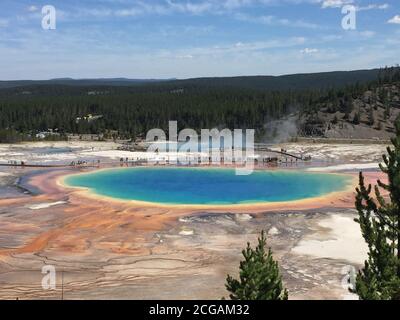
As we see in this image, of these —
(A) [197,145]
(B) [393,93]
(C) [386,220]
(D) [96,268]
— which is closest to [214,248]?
(D) [96,268]

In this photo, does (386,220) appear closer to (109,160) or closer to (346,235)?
(346,235)

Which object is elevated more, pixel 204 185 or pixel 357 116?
pixel 357 116

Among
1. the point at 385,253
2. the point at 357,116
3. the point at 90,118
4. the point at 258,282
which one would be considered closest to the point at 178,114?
the point at 90,118

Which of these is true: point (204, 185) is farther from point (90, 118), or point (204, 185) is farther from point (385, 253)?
point (90, 118)

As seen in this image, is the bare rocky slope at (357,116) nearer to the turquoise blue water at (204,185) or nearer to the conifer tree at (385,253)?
the turquoise blue water at (204,185)

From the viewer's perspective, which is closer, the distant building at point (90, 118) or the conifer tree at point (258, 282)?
the conifer tree at point (258, 282)

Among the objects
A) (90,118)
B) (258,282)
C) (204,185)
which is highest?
(90,118)

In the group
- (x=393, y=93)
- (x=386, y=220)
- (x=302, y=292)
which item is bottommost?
(x=302, y=292)

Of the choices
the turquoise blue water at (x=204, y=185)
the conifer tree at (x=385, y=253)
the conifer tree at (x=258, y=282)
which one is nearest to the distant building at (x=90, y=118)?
the turquoise blue water at (x=204, y=185)
